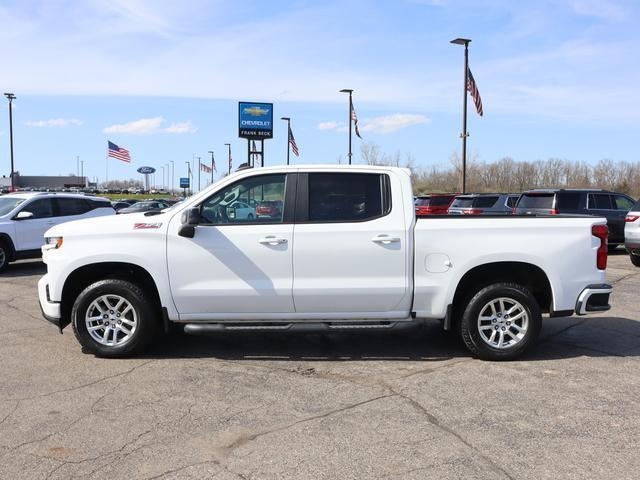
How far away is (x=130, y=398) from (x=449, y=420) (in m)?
2.59

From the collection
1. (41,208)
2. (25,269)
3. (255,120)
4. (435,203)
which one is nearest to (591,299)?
(41,208)

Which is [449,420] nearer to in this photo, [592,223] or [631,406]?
[631,406]

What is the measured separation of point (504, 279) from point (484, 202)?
14906mm

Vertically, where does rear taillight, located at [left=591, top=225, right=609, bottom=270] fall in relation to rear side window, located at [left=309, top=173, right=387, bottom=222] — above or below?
below

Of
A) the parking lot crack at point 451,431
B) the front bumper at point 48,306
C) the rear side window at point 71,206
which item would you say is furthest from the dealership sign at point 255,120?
the parking lot crack at point 451,431

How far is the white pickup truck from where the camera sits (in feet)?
18.8

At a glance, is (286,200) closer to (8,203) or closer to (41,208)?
(41,208)

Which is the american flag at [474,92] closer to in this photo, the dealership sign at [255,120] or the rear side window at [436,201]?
the rear side window at [436,201]

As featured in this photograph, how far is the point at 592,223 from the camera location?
19.3 ft

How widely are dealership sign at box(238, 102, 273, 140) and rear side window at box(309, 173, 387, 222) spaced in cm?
2348

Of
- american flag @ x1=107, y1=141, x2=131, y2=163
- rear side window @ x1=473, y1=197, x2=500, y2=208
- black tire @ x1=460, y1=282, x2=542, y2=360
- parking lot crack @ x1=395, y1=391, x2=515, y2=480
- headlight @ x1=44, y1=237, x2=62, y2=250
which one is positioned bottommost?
parking lot crack @ x1=395, y1=391, x2=515, y2=480

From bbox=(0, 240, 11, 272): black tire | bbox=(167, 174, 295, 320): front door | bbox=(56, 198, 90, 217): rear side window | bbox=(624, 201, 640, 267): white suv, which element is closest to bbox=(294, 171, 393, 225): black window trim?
bbox=(167, 174, 295, 320): front door

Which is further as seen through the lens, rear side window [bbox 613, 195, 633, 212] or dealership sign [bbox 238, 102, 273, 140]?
dealership sign [bbox 238, 102, 273, 140]

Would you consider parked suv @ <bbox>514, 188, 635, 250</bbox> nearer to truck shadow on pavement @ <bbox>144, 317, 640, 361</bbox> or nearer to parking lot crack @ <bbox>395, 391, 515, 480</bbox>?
truck shadow on pavement @ <bbox>144, 317, 640, 361</bbox>
